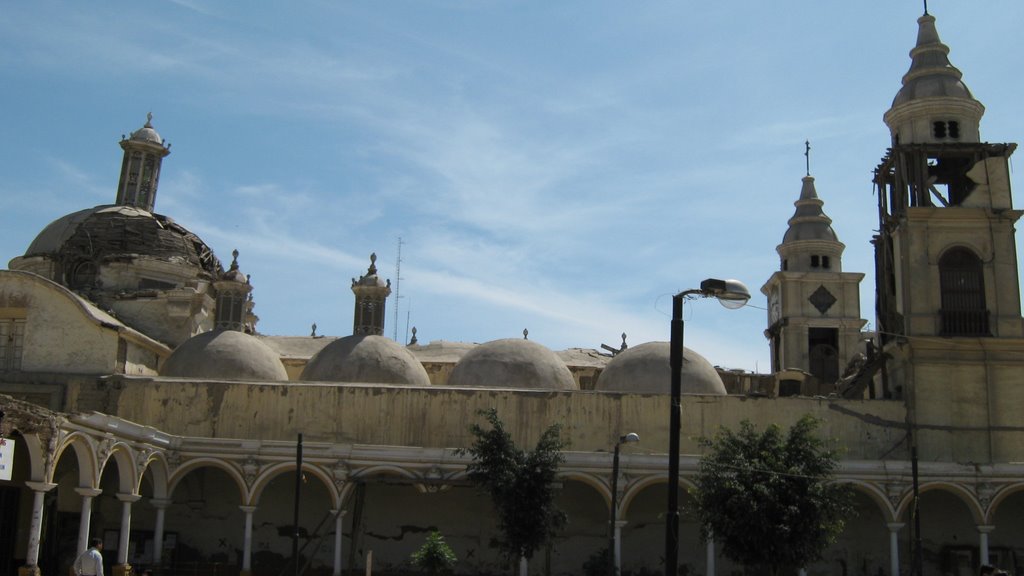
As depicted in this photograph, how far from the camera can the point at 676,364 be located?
39.8ft

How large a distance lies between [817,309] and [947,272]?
470 inches

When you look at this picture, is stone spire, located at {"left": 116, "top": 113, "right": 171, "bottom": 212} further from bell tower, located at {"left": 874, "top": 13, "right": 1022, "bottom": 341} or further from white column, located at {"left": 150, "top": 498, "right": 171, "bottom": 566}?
bell tower, located at {"left": 874, "top": 13, "right": 1022, "bottom": 341}

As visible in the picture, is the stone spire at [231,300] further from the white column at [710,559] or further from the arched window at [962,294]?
the arched window at [962,294]

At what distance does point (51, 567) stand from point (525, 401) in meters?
12.6

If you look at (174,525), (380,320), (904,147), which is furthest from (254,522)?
(904,147)

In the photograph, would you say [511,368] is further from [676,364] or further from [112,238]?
[676,364]

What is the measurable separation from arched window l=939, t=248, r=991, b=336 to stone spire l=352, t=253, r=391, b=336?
16.2 meters

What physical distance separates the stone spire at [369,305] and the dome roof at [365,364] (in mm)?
948

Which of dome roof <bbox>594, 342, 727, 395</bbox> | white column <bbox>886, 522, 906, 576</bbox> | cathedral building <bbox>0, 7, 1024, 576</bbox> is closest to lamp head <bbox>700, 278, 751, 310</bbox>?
cathedral building <bbox>0, 7, 1024, 576</bbox>

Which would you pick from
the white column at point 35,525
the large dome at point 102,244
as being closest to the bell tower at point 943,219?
the white column at point 35,525

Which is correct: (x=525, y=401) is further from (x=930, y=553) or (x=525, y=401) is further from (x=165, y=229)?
(x=165, y=229)

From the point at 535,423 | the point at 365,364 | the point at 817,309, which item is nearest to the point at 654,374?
the point at 535,423

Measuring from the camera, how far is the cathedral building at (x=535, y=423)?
27891mm

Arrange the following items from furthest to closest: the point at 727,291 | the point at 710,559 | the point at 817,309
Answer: the point at 817,309, the point at 710,559, the point at 727,291
